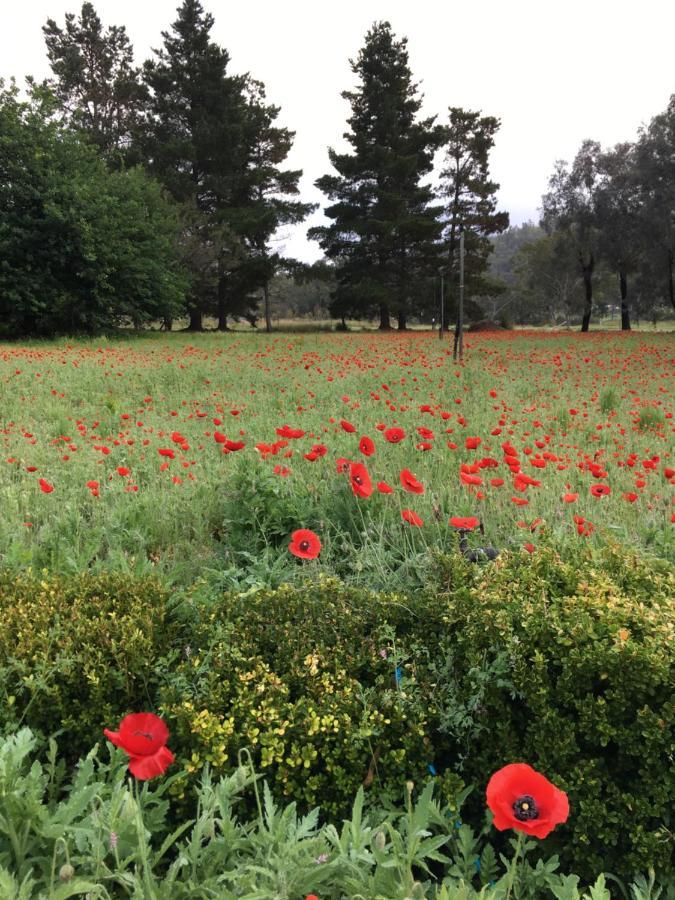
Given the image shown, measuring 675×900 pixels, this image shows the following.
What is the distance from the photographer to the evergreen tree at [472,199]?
1390 inches

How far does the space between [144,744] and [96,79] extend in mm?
40762

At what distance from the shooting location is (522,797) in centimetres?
98

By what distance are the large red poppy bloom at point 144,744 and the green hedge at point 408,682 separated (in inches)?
18.9

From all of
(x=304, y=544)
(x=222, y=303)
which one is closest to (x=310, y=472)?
(x=304, y=544)

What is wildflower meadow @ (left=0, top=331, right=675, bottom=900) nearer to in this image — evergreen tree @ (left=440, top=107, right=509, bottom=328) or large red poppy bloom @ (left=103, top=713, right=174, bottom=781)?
large red poppy bloom @ (left=103, top=713, right=174, bottom=781)

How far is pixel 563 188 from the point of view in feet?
99.9

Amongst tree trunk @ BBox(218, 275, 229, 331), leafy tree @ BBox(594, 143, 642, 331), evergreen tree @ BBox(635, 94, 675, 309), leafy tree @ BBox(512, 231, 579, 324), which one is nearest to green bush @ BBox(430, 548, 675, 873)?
evergreen tree @ BBox(635, 94, 675, 309)

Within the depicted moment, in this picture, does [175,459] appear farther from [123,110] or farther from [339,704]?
[123,110]

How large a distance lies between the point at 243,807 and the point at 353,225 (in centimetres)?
3504

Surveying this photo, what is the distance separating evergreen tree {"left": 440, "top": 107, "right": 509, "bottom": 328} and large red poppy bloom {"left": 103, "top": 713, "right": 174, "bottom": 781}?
3556cm

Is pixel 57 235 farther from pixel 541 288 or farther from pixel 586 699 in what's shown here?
pixel 541 288

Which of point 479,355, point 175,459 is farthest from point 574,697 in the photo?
point 479,355

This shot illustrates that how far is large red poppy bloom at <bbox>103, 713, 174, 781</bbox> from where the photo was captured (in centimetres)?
112

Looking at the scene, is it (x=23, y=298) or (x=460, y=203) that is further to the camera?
(x=460, y=203)
